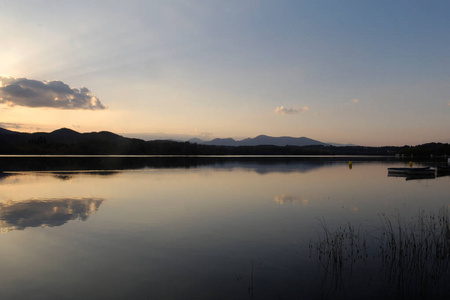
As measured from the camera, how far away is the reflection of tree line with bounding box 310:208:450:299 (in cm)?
810

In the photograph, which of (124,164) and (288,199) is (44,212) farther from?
(124,164)

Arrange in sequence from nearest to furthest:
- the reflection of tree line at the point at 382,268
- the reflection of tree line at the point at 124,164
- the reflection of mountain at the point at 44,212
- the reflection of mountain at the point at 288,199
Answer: the reflection of tree line at the point at 382,268 < the reflection of mountain at the point at 44,212 < the reflection of mountain at the point at 288,199 < the reflection of tree line at the point at 124,164

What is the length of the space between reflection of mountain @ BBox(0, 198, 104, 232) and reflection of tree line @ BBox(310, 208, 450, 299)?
12.1 meters

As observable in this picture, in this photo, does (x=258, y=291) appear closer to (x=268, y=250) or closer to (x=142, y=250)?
(x=268, y=250)

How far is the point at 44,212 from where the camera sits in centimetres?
1750

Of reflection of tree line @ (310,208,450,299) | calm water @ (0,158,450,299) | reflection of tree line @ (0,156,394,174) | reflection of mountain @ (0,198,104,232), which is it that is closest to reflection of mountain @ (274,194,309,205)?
calm water @ (0,158,450,299)

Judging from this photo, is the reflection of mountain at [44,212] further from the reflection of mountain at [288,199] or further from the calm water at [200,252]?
the reflection of mountain at [288,199]

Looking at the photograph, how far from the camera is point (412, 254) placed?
10.6 metres

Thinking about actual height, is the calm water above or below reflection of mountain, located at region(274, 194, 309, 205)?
below

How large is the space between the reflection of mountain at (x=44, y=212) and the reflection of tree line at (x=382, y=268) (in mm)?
12071

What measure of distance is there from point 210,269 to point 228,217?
7.46m

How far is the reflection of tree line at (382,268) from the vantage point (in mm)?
8102

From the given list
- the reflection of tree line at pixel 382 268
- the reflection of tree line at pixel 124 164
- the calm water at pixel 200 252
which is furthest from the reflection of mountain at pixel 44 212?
the reflection of tree line at pixel 124 164

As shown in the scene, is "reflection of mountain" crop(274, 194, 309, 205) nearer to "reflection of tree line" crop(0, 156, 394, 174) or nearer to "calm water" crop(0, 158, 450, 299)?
"calm water" crop(0, 158, 450, 299)
